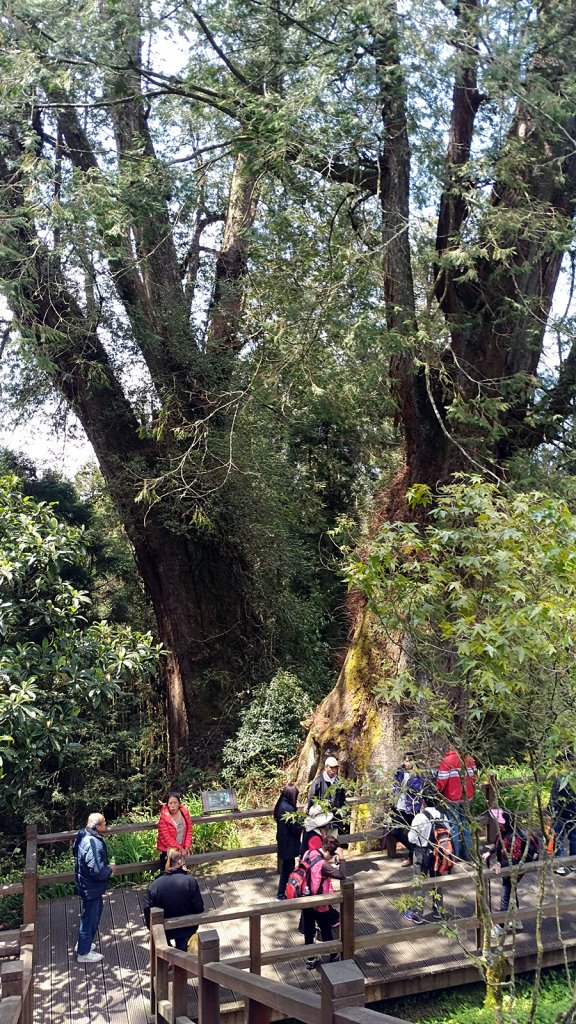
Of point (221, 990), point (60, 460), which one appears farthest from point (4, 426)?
point (221, 990)

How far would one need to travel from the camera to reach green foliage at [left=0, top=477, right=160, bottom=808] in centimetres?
830

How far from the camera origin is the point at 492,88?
31.6 feet

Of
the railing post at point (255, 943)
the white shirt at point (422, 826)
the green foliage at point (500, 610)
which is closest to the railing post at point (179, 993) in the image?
the railing post at point (255, 943)

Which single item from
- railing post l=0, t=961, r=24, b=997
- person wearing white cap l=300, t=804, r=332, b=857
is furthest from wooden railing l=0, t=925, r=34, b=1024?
person wearing white cap l=300, t=804, r=332, b=857

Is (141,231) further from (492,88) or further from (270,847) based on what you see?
(270,847)

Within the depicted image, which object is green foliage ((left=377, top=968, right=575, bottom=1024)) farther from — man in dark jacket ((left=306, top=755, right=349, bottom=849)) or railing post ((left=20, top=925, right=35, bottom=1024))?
railing post ((left=20, top=925, right=35, bottom=1024))

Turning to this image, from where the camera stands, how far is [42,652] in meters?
8.91

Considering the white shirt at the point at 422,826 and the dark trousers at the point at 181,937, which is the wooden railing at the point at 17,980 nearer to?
the dark trousers at the point at 181,937

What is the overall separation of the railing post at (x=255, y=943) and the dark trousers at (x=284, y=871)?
2.28 m

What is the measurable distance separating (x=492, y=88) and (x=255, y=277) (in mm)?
5133

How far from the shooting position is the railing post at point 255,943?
21.3ft

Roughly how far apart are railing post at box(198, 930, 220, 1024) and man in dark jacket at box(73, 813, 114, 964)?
231cm

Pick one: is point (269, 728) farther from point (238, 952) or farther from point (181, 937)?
point (181, 937)

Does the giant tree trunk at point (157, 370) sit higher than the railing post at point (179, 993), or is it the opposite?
the giant tree trunk at point (157, 370)
